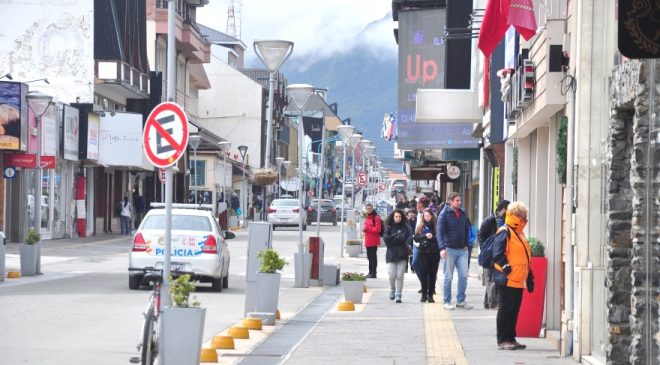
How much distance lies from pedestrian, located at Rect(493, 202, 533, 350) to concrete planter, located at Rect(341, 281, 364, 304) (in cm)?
781

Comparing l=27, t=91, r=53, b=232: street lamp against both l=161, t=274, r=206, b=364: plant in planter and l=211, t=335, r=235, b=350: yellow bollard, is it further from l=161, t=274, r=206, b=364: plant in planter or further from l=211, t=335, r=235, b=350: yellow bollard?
l=161, t=274, r=206, b=364: plant in planter

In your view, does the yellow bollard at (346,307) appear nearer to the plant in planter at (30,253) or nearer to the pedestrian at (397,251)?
the pedestrian at (397,251)

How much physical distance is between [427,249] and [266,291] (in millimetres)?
5138

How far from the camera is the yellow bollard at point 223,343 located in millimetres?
16203

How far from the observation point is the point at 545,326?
1838cm

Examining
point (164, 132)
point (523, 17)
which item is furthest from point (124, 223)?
point (164, 132)

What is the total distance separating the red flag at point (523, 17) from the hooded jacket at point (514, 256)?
2.69 metres

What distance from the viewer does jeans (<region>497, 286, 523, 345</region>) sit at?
1602 centimetres

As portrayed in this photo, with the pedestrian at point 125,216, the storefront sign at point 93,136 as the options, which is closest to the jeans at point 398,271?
the storefront sign at point 93,136

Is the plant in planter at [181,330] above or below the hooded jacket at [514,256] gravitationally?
below

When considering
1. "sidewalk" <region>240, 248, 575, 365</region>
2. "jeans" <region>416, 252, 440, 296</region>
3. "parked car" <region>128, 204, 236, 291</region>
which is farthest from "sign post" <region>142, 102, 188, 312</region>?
"parked car" <region>128, 204, 236, 291</region>

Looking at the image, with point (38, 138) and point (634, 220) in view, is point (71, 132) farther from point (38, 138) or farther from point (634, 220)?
point (634, 220)

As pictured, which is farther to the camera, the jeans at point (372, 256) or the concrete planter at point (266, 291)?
the jeans at point (372, 256)

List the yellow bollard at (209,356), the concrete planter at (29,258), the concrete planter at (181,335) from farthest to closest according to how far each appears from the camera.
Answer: the concrete planter at (29,258)
the yellow bollard at (209,356)
the concrete planter at (181,335)
